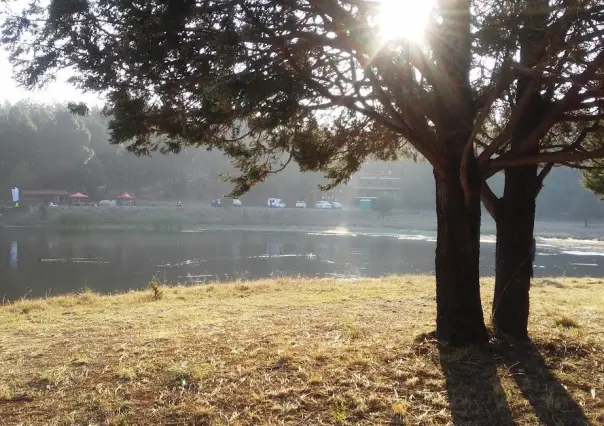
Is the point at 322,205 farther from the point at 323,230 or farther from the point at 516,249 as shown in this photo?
the point at 516,249

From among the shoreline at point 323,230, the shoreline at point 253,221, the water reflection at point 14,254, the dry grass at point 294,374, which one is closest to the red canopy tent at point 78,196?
the shoreline at point 253,221

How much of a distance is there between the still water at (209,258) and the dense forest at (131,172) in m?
9.51

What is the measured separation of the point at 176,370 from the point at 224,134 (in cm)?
225

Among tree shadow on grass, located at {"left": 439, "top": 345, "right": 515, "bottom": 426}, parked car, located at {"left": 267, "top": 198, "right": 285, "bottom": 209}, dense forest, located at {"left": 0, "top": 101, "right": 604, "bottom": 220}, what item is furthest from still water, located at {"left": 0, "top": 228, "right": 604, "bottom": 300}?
tree shadow on grass, located at {"left": 439, "top": 345, "right": 515, "bottom": 426}

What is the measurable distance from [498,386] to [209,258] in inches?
886

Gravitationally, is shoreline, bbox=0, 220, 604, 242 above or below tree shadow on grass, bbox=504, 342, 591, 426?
below

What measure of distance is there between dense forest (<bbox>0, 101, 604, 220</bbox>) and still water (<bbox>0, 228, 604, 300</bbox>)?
9507mm

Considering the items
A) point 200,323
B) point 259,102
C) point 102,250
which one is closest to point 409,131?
point 259,102

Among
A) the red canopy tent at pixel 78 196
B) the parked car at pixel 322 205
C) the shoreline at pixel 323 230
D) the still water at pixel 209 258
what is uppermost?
the red canopy tent at pixel 78 196

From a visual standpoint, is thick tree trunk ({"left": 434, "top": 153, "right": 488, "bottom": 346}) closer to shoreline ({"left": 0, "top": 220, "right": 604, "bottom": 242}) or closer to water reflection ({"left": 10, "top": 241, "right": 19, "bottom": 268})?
water reflection ({"left": 10, "top": 241, "right": 19, "bottom": 268})

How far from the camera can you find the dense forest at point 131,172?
45.2 m

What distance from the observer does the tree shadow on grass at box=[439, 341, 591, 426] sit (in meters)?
2.77

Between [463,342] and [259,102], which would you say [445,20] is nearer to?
[259,102]

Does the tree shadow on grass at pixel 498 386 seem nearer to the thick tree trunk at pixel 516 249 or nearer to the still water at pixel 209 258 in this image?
the thick tree trunk at pixel 516 249
